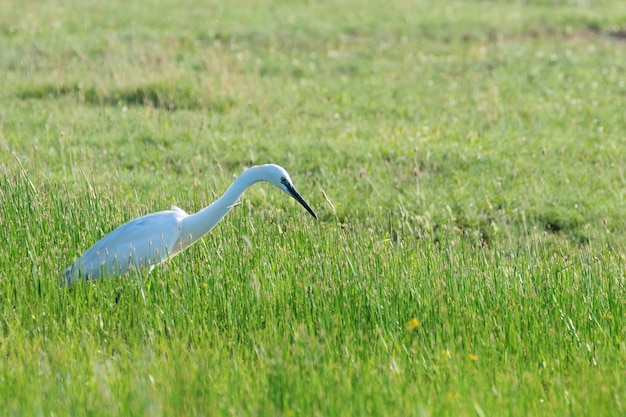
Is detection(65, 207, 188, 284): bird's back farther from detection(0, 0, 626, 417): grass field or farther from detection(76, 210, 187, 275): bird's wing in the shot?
detection(0, 0, 626, 417): grass field

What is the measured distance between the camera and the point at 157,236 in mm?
6387

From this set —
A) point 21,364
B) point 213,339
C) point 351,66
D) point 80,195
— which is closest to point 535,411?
point 213,339

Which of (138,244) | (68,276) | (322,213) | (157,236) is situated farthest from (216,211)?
(322,213)

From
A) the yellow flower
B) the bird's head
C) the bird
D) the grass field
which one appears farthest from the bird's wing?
the yellow flower

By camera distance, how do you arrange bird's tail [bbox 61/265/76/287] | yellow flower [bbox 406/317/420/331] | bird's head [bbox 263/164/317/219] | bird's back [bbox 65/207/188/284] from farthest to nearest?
bird's head [bbox 263/164/317/219] → bird's back [bbox 65/207/188/284] → bird's tail [bbox 61/265/76/287] → yellow flower [bbox 406/317/420/331]

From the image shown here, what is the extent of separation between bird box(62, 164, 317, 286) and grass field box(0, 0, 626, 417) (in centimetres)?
15

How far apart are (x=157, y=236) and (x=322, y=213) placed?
2618 millimetres

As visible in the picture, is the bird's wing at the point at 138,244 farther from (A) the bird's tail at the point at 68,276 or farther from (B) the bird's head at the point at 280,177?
(B) the bird's head at the point at 280,177

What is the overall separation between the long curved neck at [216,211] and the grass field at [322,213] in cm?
13

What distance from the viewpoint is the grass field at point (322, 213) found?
185 inches

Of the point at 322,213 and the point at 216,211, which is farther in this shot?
the point at 322,213

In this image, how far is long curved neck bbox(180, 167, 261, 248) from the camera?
6504 mm

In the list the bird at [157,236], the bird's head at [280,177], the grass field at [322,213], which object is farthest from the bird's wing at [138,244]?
the bird's head at [280,177]

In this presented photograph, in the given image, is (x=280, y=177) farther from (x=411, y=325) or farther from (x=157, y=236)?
(x=411, y=325)
